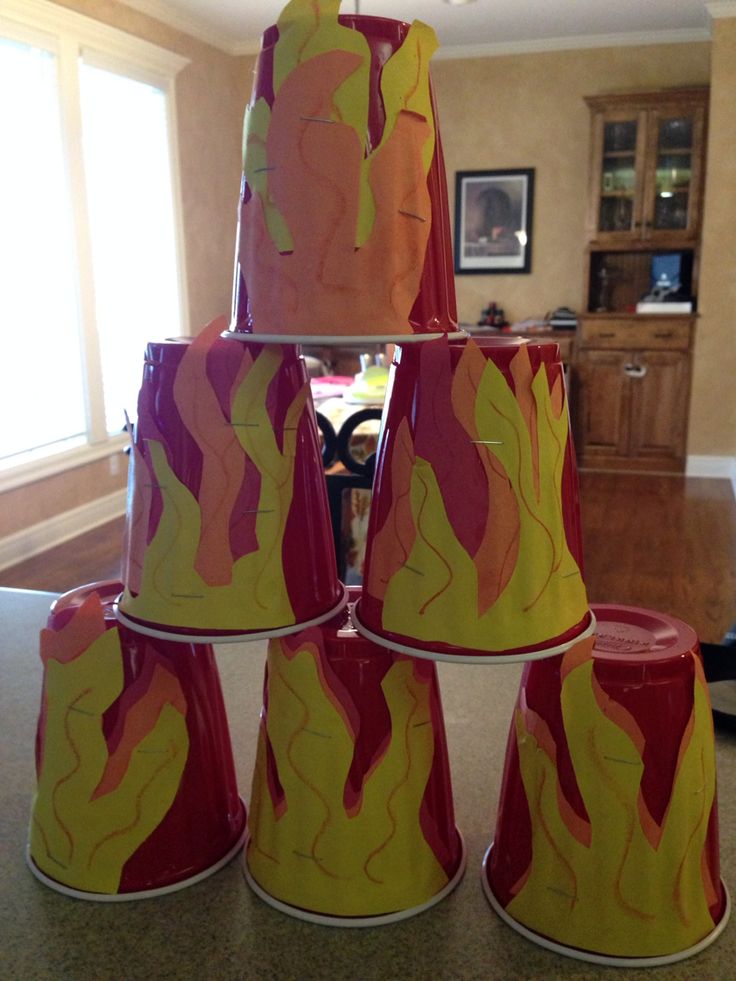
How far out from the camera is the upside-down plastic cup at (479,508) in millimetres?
676

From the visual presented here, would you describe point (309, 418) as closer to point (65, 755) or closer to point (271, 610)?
point (271, 610)

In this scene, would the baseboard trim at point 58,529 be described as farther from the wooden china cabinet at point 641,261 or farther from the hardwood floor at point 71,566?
the wooden china cabinet at point 641,261

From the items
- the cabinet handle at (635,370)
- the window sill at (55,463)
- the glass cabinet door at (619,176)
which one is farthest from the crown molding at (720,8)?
the window sill at (55,463)

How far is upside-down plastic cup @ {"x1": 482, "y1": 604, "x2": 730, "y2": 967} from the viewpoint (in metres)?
0.65

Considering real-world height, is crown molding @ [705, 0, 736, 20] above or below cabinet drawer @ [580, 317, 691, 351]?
above

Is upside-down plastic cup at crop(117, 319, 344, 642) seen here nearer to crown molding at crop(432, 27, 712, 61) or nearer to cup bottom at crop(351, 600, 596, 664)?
cup bottom at crop(351, 600, 596, 664)

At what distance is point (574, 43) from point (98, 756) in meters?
5.73

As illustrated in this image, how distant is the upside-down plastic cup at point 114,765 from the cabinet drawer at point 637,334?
5033 millimetres

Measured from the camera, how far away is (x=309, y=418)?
30.8 inches

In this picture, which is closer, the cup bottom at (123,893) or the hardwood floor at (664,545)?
the cup bottom at (123,893)

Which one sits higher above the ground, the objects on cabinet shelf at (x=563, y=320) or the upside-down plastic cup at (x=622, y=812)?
the objects on cabinet shelf at (x=563, y=320)

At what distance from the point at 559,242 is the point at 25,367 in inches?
141

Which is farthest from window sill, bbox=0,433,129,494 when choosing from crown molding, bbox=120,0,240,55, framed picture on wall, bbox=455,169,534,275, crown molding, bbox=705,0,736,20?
crown molding, bbox=705,0,736,20

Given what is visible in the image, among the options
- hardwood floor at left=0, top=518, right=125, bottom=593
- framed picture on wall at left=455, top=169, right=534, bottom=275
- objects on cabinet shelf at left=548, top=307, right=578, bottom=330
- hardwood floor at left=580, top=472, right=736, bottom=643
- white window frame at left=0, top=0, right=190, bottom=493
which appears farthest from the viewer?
framed picture on wall at left=455, top=169, right=534, bottom=275
